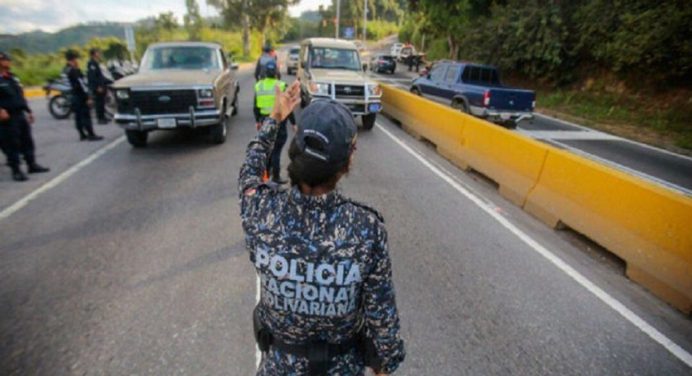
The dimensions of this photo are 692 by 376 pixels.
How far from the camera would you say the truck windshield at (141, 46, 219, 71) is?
8.99 metres

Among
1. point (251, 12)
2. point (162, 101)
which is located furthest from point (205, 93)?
point (251, 12)

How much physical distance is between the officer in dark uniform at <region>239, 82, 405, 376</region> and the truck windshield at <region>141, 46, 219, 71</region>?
887cm

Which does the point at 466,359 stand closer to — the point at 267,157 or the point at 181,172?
the point at 267,157

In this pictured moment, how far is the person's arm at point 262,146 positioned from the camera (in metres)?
1.60

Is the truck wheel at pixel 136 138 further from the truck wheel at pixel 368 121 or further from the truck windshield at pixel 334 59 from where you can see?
the truck wheel at pixel 368 121

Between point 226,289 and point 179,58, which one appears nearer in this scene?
point 226,289

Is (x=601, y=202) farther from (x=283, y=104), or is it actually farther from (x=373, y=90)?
(x=373, y=90)

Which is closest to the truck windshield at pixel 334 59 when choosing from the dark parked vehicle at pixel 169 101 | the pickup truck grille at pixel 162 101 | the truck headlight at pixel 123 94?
the dark parked vehicle at pixel 169 101

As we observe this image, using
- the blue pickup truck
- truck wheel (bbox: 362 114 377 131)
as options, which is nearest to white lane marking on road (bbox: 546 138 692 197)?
the blue pickup truck

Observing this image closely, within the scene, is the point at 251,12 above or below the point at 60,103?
above

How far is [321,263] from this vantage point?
1270 millimetres

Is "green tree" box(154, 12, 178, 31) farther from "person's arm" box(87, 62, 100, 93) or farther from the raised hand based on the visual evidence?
the raised hand

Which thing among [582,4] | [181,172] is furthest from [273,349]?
[582,4]

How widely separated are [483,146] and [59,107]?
1155 centimetres
